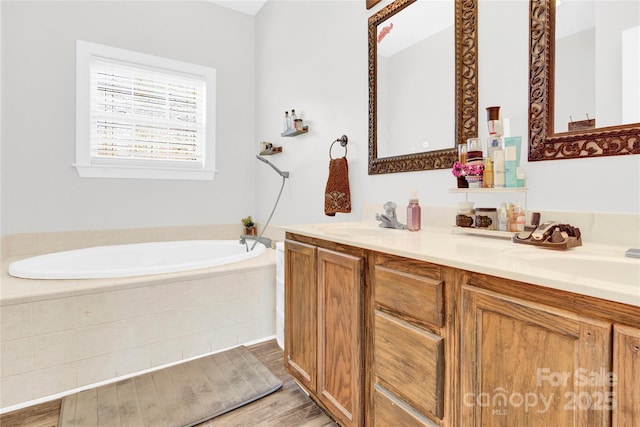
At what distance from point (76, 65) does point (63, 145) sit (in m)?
0.67

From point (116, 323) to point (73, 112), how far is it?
77.1 inches

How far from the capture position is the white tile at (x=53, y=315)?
158 centimetres

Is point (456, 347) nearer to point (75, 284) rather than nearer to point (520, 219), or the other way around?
point (520, 219)

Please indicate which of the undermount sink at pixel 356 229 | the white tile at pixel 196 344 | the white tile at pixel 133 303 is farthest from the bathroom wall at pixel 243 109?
the white tile at pixel 133 303

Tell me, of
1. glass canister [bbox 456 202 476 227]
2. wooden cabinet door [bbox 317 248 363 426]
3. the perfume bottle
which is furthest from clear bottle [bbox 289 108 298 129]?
glass canister [bbox 456 202 476 227]

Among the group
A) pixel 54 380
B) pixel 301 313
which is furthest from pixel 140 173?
pixel 301 313

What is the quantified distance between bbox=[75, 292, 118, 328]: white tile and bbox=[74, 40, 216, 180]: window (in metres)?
1.51

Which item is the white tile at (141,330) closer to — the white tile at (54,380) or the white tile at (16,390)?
the white tile at (54,380)

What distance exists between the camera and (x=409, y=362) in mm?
971

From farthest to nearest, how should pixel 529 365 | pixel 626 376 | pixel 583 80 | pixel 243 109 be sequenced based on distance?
pixel 243 109, pixel 583 80, pixel 529 365, pixel 626 376

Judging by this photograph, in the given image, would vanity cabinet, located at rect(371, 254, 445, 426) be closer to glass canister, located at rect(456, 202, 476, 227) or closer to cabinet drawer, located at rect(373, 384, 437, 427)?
cabinet drawer, located at rect(373, 384, 437, 427)

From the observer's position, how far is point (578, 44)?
43.1 inches

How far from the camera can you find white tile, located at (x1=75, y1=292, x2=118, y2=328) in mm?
1676

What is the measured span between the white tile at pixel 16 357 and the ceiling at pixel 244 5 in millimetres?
3251
